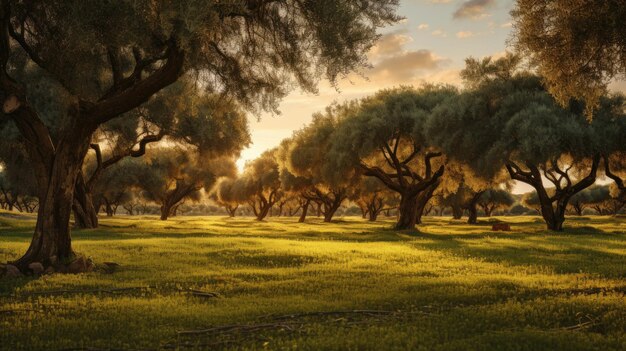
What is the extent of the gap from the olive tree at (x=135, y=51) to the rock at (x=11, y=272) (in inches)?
13.5

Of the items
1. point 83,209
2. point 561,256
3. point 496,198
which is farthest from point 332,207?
point 561,256

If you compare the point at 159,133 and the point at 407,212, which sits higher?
the point at 159,133

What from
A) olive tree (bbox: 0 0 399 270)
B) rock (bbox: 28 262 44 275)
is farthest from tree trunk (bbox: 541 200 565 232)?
rock (bbox: 28 262 44 275)

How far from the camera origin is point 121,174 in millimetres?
68812

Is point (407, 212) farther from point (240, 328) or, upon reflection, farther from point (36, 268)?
point (240, 328)

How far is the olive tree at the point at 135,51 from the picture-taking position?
14.2 m

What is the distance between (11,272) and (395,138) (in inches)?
1413

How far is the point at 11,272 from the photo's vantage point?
15.2 meters

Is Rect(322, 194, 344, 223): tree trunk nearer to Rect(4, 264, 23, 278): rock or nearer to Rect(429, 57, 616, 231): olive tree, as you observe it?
Rect(429, 57, 616, 231): olive tree

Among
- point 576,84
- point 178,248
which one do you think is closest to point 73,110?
point 178,248

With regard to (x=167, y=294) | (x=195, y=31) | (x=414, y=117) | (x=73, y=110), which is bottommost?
(x=167, y=294)

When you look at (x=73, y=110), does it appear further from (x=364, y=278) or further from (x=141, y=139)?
(x=141, y=139)

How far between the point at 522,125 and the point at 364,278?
23.7 m

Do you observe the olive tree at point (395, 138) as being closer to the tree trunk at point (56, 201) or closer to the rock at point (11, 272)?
the tree trunk at point (56, 201)
